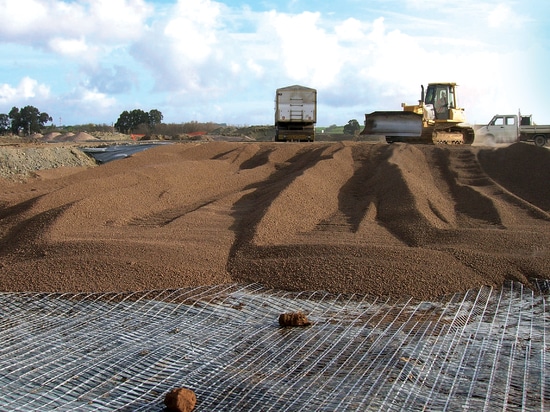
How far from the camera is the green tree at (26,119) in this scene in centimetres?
4762

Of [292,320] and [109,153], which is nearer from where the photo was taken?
[292,320]

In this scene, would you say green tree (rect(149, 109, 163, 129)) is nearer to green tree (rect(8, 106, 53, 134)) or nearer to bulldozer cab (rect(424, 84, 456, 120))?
green tree (rect(8, 106, 53, 134))

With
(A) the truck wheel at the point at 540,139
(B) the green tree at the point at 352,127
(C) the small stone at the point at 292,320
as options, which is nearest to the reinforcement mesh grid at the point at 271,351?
(C) the small stone at the point at 292,320

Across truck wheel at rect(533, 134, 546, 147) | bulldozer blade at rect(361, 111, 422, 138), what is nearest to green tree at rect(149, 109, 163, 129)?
truck wheel at rect(533, 134, 546, 147)

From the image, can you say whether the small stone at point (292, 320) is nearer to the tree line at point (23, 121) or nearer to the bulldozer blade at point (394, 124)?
the bulldozer blade at point (394, 124)

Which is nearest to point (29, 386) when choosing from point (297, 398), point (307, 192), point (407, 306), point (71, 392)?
point (71, 392)

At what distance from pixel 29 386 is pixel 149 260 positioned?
2494 millimetres

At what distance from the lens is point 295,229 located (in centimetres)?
748

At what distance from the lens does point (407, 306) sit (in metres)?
5.02

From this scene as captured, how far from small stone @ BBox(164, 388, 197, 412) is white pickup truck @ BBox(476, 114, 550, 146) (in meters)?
23.4

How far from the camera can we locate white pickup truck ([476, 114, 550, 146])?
78.8ft

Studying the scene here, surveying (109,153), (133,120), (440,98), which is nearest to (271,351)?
(109,153)

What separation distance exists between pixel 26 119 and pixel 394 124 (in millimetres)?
39162

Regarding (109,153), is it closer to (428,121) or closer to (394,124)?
(394,124)
